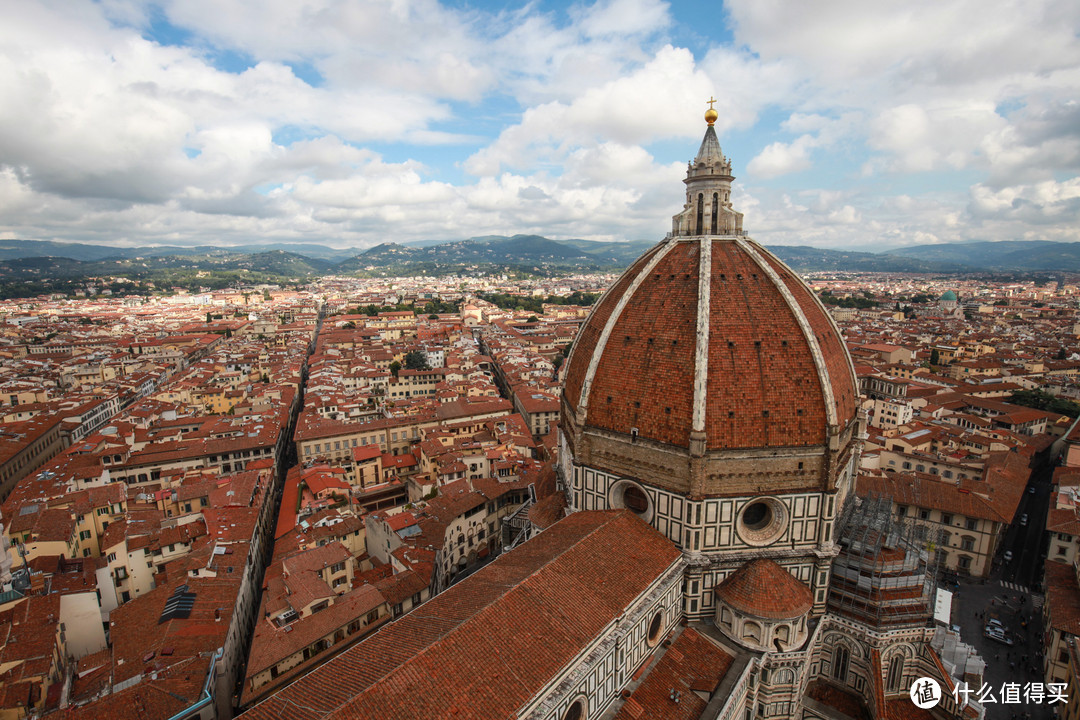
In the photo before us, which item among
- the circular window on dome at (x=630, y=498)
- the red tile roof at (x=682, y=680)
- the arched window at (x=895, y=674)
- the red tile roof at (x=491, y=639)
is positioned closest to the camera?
the red tile roof at (x=491, y=639)

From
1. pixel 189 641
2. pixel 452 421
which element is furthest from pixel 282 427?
pixel 189 641

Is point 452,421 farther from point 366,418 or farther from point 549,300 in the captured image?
point 549,300

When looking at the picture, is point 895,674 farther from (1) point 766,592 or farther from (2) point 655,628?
(2) point 655,628

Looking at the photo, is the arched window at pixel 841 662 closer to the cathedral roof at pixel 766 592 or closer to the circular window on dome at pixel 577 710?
the cathedral roof at pixel 766 592

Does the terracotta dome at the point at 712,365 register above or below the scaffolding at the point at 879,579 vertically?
above

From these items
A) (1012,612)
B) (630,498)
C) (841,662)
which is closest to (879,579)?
(841,662)

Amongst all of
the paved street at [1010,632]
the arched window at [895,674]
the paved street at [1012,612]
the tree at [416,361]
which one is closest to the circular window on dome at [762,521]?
the arched window at [895,674]
